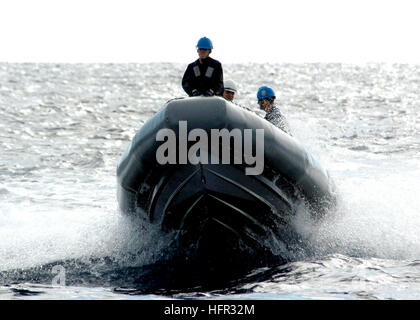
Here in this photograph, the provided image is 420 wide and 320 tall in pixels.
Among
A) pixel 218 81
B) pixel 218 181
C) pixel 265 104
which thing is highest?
pixel 265 104

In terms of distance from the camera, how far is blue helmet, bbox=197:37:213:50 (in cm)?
679

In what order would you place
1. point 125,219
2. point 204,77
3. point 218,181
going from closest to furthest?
point 218,181 → point 125,219 → point 204,77

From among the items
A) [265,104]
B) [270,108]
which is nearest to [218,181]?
[270,108]

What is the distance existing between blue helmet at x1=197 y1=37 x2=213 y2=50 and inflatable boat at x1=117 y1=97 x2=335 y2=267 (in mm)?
1159

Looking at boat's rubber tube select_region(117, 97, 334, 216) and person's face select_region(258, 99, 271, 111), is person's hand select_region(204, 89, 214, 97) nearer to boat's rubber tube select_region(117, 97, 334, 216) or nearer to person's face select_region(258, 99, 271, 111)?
boat's rubber tube select_region(117, 97, 334, 216)

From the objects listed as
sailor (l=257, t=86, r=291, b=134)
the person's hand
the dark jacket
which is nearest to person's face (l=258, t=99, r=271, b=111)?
sailor (l=257, t=86, r=291, b=134)

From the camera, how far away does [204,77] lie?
679 cm

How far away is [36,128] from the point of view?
686 inches

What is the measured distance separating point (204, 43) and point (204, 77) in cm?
33

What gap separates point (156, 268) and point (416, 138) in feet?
37.6

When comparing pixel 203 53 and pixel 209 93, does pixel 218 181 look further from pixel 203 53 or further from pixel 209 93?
pixel 203 53

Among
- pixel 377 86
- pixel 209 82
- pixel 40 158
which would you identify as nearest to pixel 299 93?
pixel 377 86

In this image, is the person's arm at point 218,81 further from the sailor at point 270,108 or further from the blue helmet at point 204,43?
the sailor at point 270,108
